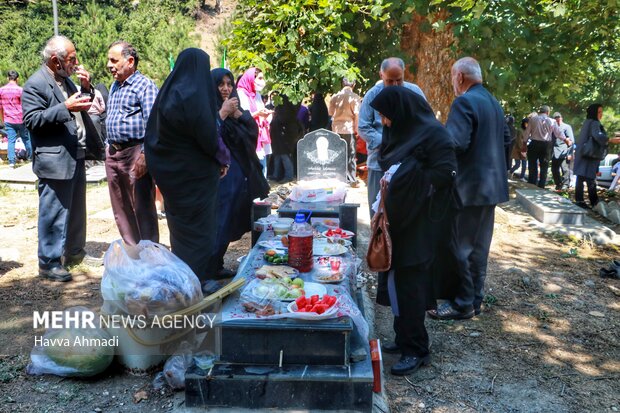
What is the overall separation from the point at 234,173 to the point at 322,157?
2456 mm

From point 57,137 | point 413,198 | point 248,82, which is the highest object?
point 248,82

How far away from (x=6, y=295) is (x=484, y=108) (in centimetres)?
438

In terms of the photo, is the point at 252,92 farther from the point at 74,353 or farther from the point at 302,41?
the point at 74,353

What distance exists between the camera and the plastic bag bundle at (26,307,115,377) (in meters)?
3.55

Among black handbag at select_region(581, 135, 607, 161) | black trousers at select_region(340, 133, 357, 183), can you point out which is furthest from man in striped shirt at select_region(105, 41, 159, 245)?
black handbag at select_region(581, 135, 607, 161)

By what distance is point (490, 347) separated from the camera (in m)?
4.34

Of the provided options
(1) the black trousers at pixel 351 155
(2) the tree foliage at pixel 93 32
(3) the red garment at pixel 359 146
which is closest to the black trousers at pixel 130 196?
(1) the black trousers at pixel 351 155

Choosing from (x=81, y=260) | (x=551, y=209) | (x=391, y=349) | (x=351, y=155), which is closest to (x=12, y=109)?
(x=351, y=155)

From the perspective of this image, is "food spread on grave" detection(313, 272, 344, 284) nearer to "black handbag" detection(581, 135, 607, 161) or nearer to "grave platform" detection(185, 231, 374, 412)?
"grave platform" detection(185, 231, 374, 412)

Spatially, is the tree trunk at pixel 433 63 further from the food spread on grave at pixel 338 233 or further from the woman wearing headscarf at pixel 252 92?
the food spread on grave at pixel 338 233

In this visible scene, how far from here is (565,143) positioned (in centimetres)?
1284

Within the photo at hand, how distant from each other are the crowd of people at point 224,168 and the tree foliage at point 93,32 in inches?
652

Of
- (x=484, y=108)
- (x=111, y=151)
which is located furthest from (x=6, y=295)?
(x=484, y=108)

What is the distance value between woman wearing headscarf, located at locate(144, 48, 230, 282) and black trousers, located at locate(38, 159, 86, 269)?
154 cm
